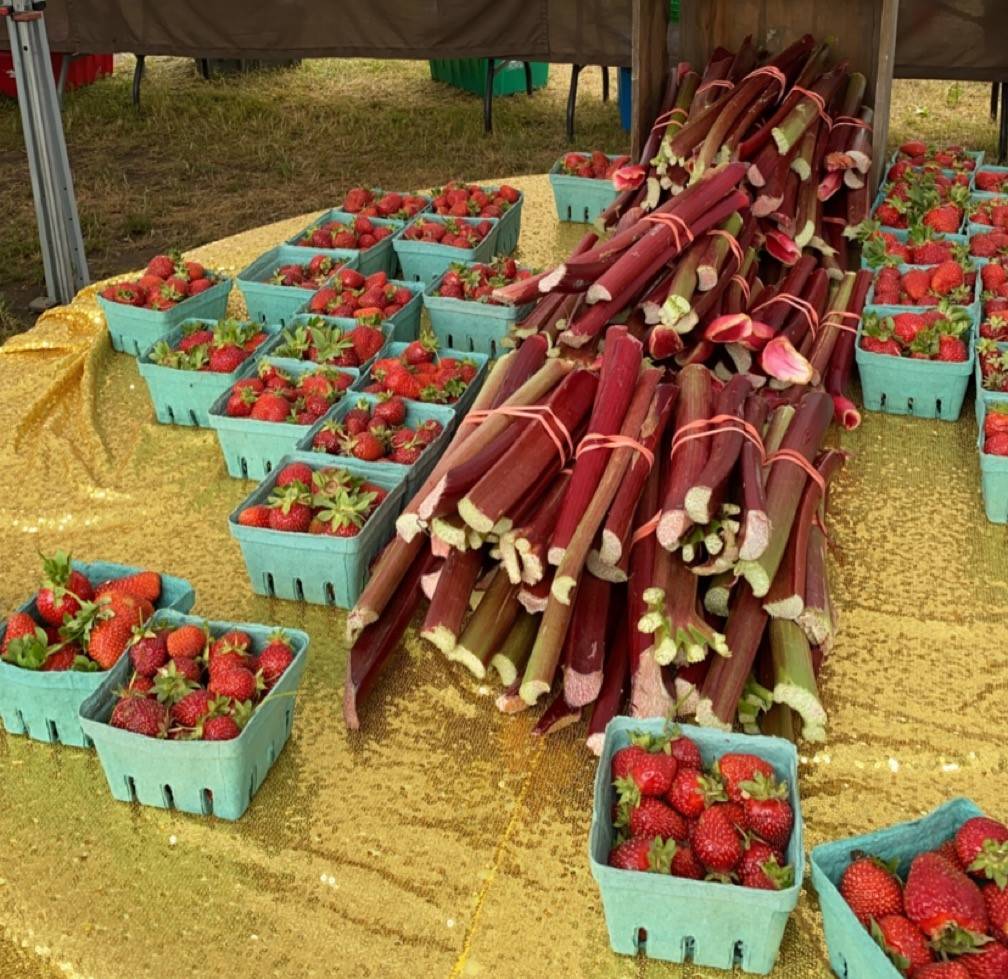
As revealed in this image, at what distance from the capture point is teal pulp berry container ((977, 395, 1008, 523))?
244 centimetres

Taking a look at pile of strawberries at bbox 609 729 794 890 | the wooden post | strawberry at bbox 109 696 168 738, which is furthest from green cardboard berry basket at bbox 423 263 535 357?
pile of strawberries at bbox 609 729 794 890

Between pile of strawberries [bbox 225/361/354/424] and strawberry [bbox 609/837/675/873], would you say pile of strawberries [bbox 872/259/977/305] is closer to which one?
pile of strawberries [bbox 225/361/354/424]

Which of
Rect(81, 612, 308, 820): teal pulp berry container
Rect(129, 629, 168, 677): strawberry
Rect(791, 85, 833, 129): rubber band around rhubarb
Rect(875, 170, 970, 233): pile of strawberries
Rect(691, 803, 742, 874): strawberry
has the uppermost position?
Rect(791, 85, 833, 129): rubber band around rhubarb

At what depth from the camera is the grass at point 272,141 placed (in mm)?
6332

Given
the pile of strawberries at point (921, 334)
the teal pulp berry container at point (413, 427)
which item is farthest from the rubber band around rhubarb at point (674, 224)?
the teal pulp berry container at point (413, 427)

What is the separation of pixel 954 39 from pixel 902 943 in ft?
16.9

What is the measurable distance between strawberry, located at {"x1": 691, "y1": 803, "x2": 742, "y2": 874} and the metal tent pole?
339 centimetres

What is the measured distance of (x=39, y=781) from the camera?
1.96 m

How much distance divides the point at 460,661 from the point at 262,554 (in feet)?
1.48

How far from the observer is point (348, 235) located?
3.66 meters

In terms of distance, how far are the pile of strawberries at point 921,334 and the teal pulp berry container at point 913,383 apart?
0.02 meters

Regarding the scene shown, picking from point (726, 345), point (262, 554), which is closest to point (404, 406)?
point (262, 554)

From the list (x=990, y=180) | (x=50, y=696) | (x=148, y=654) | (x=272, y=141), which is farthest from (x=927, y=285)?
(x=272, y=141)

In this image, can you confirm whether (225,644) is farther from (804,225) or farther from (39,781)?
(804,225)
